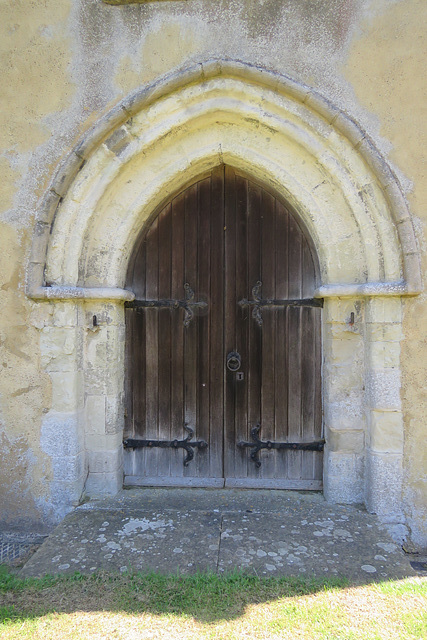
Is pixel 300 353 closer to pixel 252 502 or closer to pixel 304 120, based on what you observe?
pixel 252 502

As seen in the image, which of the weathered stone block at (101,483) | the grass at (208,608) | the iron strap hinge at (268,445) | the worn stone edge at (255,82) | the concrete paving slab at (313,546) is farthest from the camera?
the iron strap hinge at (268,445)

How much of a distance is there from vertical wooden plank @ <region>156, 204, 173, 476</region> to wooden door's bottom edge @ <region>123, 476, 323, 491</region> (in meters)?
0.08

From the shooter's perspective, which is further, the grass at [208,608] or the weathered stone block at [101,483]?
the weathered stone block at [101,483]

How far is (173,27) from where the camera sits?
2816 millimetres

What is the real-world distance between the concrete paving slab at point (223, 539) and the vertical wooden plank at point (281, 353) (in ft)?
1.36

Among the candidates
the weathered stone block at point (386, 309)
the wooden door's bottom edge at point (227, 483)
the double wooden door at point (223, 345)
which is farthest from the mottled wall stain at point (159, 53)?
the wooden door's bottom edge at point (227, 483)

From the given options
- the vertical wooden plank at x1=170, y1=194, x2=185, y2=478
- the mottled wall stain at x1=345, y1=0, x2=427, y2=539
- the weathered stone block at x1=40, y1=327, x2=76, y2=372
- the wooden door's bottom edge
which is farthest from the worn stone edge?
the wooden door's bottom edge

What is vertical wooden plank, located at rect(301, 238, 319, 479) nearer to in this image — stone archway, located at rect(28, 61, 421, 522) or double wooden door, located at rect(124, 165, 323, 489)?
double wooden door, located at rect(124, 165, 323, 489)

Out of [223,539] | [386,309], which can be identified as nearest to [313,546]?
[223,539]

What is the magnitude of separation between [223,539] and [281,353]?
131 cm

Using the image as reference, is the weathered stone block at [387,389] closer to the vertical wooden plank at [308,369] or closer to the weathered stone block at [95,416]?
the vertical wooden plank at [308,369]

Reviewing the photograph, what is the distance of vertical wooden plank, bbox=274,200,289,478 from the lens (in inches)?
124

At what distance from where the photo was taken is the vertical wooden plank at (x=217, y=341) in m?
3.20

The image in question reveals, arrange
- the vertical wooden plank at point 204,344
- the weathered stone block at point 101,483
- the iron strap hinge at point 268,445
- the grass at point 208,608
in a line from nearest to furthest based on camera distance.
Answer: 1. the grass at point 208,608
2. the weathered stone block at point 101,483
3. the iron strap hinge at point 268,445
4. the vertical wooden plank at point 204,344
